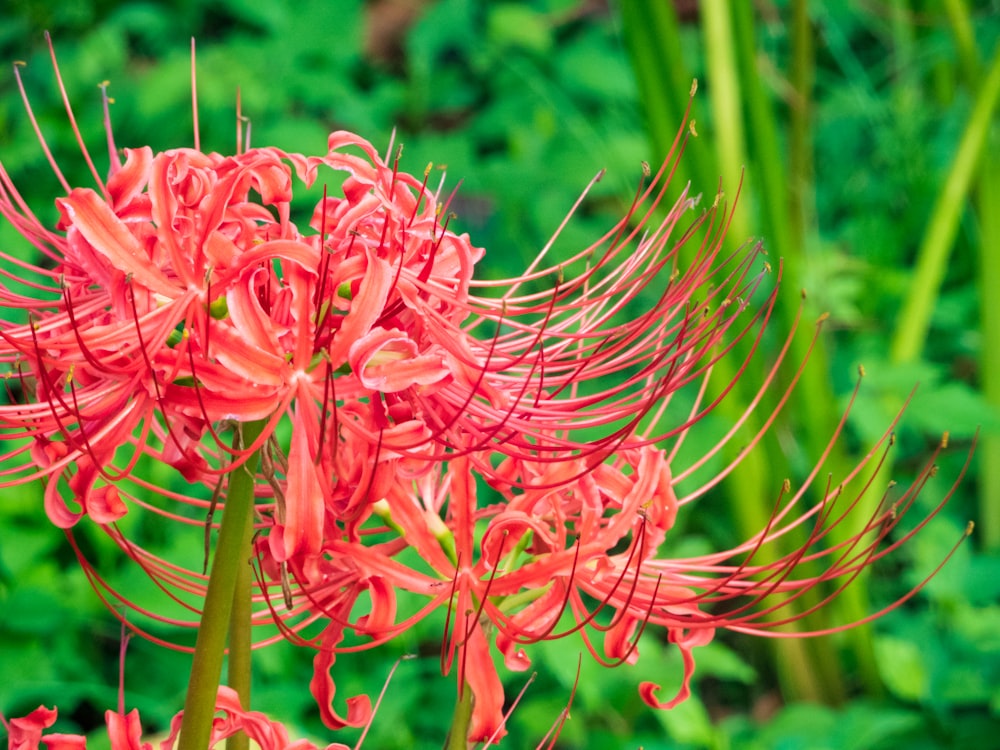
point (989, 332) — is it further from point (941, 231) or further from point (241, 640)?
point (241, 640)

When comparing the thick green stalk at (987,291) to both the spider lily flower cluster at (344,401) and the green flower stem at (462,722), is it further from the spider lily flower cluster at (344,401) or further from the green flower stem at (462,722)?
the green flower stem at (462,722)

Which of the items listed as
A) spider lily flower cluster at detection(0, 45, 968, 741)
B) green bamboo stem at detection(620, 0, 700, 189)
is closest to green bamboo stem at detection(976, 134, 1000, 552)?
green bamboo stem at detection(620, 0, 700, 189)

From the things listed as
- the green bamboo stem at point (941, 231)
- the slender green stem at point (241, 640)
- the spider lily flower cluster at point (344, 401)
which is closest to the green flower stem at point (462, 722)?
the spider lily flower cluster at point (344, 401)

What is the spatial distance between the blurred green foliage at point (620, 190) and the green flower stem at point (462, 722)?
2.19 ft

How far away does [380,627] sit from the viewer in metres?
0.58

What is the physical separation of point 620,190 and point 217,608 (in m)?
1.64

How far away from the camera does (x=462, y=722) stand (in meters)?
0.57

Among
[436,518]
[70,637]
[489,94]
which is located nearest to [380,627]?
[436,518]

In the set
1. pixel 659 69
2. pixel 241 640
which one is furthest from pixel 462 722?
pixel 659 69

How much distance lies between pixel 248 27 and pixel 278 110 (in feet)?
1.63

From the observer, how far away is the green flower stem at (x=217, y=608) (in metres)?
0.52

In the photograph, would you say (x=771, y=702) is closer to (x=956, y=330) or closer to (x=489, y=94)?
(x=956, y=330)

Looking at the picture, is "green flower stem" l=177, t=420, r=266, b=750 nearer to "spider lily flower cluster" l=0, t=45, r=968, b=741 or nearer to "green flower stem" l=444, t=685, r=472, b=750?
"spider lily flower cluster" l=0, t=45, r=968, b=741

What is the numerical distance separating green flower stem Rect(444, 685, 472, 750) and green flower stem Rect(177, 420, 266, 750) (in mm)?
125
